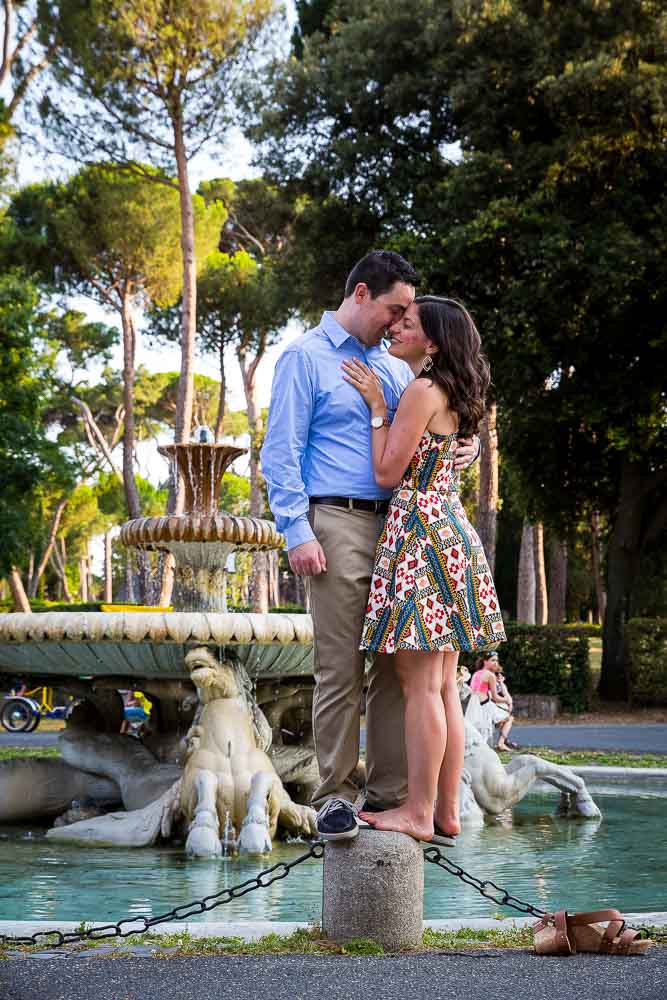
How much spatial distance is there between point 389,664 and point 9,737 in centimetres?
1290

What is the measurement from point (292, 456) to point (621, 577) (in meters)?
17.7

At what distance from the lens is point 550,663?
774 inches

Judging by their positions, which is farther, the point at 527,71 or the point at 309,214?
the point at 309,214

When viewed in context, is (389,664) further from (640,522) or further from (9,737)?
(640,522)

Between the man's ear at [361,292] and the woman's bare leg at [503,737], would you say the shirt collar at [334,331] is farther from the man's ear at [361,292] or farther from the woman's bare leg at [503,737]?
the woman's bare leg at [503,737]

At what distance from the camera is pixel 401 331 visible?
147 inches

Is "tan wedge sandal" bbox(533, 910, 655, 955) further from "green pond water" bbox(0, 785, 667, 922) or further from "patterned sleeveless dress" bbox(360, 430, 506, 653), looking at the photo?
"green pond water" bbox(0, 785, 667, 922)

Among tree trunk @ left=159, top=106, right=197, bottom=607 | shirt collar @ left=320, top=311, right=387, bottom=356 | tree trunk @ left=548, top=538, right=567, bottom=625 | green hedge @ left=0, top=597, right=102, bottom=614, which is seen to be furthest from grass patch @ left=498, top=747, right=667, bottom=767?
tree trunk @ left=548, top=538, right=567, bottom=625

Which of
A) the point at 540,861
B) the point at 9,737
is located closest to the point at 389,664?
the point at 540,861

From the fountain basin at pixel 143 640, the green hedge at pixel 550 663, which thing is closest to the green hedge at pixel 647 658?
the green hedge at pixel 550 663

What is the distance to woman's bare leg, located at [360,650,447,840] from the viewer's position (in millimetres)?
3562

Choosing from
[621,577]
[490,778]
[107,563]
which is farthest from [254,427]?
[107,563]

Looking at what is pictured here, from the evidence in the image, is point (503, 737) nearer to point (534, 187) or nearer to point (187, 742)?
point (187, 742)

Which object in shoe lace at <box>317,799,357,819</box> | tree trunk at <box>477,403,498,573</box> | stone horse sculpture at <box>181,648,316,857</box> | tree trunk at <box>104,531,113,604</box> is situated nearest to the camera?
shoe lace at <box>317,799,357,819</box>
